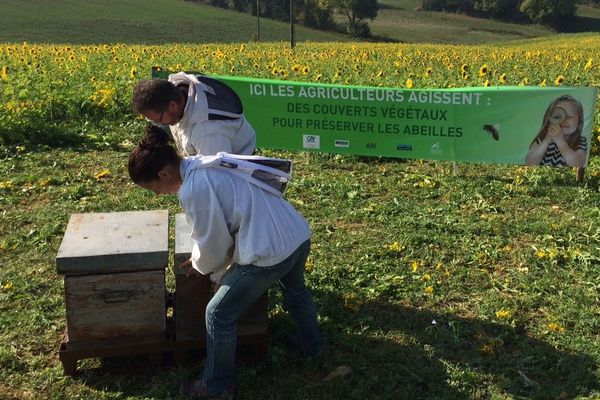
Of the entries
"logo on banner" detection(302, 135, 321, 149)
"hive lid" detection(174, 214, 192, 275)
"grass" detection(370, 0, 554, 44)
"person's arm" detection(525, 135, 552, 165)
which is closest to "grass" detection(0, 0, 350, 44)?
"grass" detection(370, 0, 554, 44)

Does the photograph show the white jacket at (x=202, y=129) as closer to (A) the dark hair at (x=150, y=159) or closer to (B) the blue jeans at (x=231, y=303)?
(A) the dark hair at (x=150, y=159)

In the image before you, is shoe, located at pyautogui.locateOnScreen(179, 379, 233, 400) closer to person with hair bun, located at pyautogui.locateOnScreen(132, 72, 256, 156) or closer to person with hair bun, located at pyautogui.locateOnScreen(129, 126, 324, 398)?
person with hair bun, located at pyautogui.locateOnScreen(129, 126, 324, 398)

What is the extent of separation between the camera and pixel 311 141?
7.56m

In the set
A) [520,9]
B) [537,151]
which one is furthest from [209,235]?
[520,9]

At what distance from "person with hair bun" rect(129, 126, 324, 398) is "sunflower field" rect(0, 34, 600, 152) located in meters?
6.37

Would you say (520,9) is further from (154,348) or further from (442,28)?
(154,348)

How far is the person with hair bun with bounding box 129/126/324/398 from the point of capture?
2820 mm

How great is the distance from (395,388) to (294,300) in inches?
28.8

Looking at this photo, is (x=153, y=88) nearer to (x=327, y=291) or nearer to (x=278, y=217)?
(x=278, y=217)

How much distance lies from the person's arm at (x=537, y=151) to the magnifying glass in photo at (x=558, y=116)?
0.58 feet

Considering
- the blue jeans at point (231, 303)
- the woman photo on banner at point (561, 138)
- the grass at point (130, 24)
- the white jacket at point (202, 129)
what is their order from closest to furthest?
the blue jeans at point (231, 303) → the white jacket at point (202, 129) → the woman photo on banner at point (561, 138) → the grass at point (130, 24)

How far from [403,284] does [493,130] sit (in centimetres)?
301

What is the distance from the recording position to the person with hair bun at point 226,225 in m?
2.82

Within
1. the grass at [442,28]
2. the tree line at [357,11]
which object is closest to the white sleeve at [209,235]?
the grass at [442,28]
